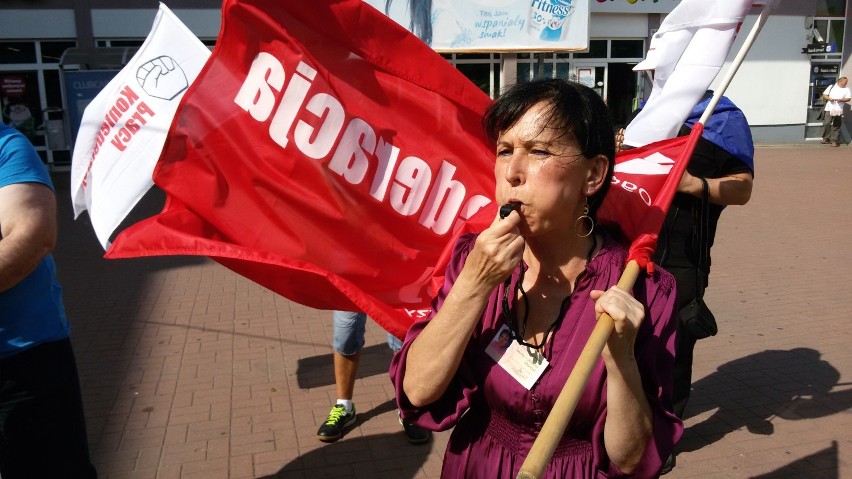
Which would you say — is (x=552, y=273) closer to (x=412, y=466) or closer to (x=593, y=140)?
(x=593, y=140)

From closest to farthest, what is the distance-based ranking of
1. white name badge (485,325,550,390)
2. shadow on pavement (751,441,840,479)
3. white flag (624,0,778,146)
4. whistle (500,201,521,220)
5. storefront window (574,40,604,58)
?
whistle (500,201,521,220) → white name badge (485,325,550,390) → white flag (624,0,778,146) → shadow on pavement (751,441,840,479) → storefront window (574,40,604,58)

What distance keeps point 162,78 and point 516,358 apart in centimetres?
185

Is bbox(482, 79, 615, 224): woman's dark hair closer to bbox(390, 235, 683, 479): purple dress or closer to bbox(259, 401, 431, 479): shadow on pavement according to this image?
bbox(390, 235, 683, 479): purple dress

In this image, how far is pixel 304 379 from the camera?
5102 millimetres

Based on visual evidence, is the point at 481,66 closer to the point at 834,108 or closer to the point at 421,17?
the point at 421,17

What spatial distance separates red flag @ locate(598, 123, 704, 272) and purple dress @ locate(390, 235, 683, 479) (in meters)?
0.11

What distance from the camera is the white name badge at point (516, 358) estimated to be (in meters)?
1.79

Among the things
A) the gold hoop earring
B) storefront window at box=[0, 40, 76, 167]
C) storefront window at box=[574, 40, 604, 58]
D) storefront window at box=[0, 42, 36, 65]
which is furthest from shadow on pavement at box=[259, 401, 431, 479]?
storefront window at box=[574, 40, 604, 58]

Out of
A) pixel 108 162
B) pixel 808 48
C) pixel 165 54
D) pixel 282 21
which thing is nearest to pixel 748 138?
pixel 282 21

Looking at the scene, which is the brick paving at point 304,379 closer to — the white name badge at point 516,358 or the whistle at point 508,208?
the white name badge at point 516,358

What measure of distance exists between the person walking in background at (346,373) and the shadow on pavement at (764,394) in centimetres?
151

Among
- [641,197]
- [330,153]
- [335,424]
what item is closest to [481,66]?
[335,424]

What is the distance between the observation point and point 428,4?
1755 cm

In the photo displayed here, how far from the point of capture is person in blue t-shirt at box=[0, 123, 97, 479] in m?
2.33
